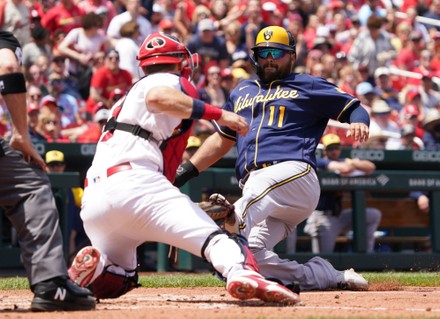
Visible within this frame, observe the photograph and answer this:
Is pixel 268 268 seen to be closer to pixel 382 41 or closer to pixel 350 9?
pixel 382 41

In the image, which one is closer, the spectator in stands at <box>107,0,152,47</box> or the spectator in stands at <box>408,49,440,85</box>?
the spectator in stands at <box>107,0,152,47</box>

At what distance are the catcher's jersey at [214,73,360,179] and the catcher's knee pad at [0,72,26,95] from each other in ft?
7.67

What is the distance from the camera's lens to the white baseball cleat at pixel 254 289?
18.1 feet

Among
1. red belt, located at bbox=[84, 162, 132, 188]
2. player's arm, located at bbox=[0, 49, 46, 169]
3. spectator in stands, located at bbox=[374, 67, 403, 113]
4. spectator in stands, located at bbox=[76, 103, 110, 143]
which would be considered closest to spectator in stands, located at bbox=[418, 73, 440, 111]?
spectator in stands, located at bbox=[374, 67, 403, 113]

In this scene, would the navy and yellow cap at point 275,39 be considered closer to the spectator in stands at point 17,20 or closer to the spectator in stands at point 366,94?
the spectator in stands at point 17,20

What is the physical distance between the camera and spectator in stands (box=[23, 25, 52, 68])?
1377 centimetres

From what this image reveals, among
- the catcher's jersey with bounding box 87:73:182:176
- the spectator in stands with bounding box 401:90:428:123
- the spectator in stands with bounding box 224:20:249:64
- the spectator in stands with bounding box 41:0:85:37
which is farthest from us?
the spectator in stands with bounding box 224:20:249:64

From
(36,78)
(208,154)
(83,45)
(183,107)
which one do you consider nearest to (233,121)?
(183,107)

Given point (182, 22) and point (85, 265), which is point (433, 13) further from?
point (85, 265)

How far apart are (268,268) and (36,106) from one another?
19.7 ft

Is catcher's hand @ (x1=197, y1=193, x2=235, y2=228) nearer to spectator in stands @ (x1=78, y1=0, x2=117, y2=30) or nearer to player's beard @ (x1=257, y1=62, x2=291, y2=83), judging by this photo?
player's beard @ (x1=257, y1=62, x2=291, y2=83)

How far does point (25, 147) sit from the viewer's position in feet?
18.5

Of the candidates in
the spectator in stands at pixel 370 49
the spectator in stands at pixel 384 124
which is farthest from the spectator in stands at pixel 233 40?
the spectator in stands at pixel 384 124

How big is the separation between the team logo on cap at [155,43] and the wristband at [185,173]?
141cm
